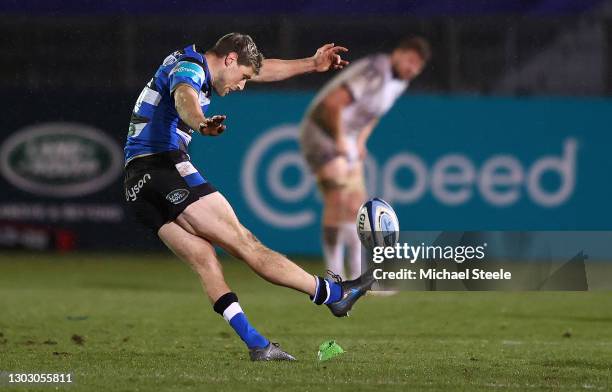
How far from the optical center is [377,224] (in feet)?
30.6

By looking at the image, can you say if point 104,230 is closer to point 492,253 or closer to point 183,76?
point 492,253

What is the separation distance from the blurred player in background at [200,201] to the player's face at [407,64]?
341 inches

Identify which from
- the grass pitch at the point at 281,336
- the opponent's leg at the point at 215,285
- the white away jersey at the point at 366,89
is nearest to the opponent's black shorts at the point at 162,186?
the opponent's leg at the point at 215,285

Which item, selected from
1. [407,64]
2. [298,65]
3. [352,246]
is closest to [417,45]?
[407,64]

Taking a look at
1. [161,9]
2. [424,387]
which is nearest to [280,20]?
[161,9]

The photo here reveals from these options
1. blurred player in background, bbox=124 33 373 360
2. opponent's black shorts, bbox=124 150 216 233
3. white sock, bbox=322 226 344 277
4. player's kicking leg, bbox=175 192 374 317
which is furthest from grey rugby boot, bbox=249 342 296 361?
white sock, bbox=322 226 344 277

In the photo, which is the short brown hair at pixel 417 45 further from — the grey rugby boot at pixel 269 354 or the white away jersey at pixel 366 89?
the grey rugby boot at pixel 269 354

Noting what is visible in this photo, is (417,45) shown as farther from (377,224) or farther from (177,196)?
(177,196)

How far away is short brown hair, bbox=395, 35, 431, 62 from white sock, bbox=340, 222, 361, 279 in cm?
238

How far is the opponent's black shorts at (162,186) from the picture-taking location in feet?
25.9

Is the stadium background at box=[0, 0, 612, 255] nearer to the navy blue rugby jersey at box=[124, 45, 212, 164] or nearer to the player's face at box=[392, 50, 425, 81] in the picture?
the player's face at box=[392, 50, 425, 81]

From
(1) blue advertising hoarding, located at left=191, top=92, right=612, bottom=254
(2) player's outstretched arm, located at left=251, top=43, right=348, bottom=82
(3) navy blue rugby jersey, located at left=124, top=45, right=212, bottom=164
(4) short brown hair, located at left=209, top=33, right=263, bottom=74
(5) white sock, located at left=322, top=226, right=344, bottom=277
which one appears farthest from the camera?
(1) blue advertising hoarding, located at left=191, top=92, right=612, bottom=254

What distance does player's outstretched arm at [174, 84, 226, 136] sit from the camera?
691cm

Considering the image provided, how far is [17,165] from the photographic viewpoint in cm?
1709
